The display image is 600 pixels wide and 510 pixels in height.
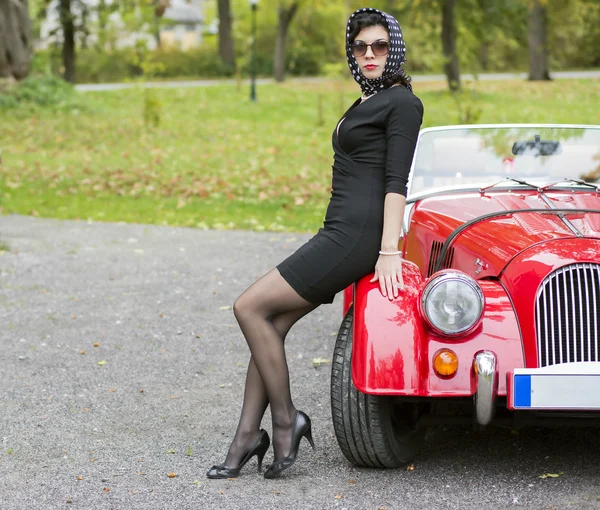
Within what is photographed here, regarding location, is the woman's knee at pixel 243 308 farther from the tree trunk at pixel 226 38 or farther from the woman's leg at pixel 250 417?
the tree trunk at pixel 226 38

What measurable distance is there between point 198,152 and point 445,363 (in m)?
14.5

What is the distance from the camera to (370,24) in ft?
12.6

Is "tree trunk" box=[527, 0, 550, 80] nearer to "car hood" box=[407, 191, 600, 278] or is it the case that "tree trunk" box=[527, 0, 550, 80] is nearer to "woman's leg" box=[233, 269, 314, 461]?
"car hood" box=[407, 191, 600, 278]

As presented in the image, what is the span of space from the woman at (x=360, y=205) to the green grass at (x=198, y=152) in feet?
26.0

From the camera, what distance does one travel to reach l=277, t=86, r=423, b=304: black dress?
3.76 m

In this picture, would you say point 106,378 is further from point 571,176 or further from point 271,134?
point 271,134

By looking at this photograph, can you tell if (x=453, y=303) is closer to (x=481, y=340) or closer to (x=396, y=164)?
(x=481, y=340)

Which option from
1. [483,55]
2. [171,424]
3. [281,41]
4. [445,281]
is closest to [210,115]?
[281,41]

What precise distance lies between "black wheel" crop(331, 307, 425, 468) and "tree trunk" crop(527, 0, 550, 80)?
31110 millimetres

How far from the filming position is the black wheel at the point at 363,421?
3.97m

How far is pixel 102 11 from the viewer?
96.6 feet

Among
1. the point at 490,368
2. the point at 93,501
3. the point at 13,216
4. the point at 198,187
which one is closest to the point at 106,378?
the point at 93,501

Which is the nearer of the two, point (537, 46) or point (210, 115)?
point (210, 115)

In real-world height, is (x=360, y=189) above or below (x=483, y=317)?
above
